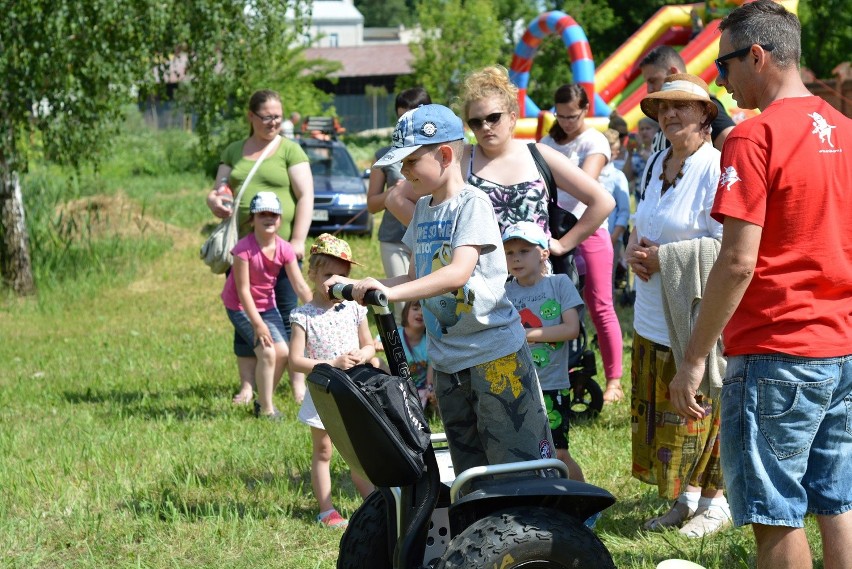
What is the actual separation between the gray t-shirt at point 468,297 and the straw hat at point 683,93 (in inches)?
42.2

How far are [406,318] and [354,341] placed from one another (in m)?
1.49

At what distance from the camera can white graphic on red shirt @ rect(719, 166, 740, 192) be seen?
3.01 meters

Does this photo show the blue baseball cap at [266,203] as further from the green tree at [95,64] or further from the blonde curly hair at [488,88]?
the green tree at [95,64]

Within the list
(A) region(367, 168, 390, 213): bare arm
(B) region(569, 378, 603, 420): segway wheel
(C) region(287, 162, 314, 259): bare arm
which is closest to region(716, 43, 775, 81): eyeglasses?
(A) region(367, 168, 390, 213): bare arm

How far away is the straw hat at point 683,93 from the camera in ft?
14.0

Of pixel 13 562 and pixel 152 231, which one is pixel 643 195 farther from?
pixel 152 231

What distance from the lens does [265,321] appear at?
718 cm

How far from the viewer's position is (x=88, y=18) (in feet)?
37.5

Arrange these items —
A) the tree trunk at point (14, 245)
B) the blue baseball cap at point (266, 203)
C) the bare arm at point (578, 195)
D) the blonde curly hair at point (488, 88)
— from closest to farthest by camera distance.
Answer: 1. the blonde curly hair at point (488, 88)
2. the bare arm at point (578, 195)
3. the blue baseball cap at point (266, 203)
4. the tree trunk at point (14, 245)

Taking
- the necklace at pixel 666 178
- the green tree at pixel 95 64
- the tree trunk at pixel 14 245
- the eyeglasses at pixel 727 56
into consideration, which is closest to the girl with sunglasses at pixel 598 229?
the necklace at pixel 666 178

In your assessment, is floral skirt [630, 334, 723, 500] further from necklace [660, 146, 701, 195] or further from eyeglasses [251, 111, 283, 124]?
eyeglasses [251, 111, 283, 124]

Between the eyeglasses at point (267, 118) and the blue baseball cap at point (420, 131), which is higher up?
the blue baseball cap at point (420, 131)

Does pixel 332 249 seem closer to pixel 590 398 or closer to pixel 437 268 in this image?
pixel 437 268

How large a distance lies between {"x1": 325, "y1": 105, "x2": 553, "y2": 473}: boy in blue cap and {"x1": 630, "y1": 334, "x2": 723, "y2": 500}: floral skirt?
84 cm
